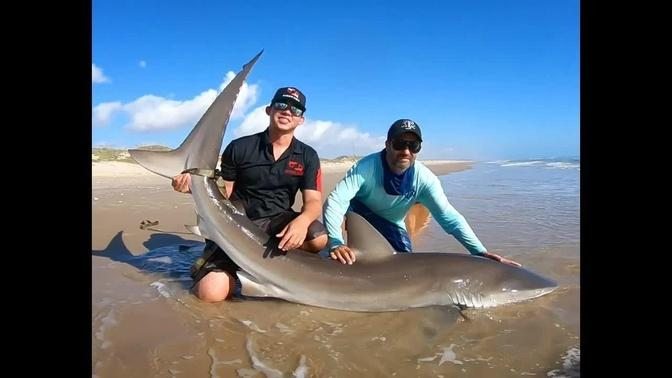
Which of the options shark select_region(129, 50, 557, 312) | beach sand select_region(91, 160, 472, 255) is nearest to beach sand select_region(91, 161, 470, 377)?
shark select_region(129, 50, 557, 312)

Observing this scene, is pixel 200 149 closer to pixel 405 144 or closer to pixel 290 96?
pixel 290 96

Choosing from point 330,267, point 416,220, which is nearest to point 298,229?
point 330,267

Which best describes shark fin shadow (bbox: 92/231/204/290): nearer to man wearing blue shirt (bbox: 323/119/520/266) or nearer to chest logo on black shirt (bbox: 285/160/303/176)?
chest logo on black shirt (bbox: 285/160/303/176)

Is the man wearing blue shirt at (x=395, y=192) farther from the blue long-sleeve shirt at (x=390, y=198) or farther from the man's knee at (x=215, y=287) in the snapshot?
the man's knee at (x=215, y=287)

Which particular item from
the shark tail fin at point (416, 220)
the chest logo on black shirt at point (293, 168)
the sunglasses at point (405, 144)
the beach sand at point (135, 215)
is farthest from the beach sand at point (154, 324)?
the shark tail fin at point (416, 220)

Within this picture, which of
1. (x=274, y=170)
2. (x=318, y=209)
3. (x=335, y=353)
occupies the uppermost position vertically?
(x=274, y=170)

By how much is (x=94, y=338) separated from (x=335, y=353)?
132 centimetres

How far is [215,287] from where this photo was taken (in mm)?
3158

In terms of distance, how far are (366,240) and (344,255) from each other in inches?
7.2

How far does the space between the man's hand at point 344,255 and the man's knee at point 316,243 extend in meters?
0.52

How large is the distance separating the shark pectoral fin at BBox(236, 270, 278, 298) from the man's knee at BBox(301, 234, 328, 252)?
2.14ft
